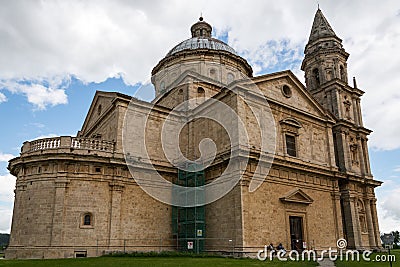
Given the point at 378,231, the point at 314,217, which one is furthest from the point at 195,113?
the point at 378,231

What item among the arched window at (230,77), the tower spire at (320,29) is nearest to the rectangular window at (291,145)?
the arched window at (230,77)

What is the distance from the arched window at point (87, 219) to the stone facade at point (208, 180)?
8 centimetres

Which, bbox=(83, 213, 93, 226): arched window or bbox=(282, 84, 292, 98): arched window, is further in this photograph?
bbox=(282, 84, 292, 98): arched window

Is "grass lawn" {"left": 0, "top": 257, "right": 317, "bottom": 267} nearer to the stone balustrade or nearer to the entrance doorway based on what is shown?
the entrance doorway

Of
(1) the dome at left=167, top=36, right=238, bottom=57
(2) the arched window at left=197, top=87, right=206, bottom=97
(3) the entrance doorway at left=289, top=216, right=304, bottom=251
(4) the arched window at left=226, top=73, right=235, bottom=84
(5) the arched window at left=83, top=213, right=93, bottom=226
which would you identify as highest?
(1) the dome at left=167, top=36, right=238, bottom=57

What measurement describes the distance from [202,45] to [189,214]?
19309 millimetres

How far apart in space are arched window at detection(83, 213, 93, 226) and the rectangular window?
14034 millimetres

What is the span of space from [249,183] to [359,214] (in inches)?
561

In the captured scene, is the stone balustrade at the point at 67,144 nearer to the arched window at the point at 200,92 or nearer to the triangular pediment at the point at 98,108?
the triangular pediment at the point at 98,108

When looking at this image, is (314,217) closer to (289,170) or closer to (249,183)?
(289,170)

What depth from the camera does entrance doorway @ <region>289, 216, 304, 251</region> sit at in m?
23.7

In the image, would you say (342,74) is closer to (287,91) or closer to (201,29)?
(287,91)

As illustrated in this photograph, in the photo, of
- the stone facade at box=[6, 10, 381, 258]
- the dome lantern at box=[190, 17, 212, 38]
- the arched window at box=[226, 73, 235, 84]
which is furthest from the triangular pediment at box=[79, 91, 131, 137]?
the dome lantern at box=[190, 17, 212, 38]

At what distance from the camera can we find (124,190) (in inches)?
919
